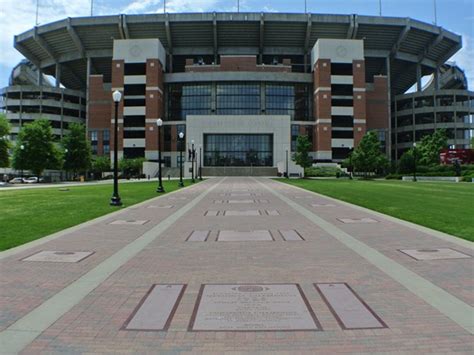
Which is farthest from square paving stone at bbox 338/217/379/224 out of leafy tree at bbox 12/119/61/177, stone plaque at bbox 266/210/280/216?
leafy tree at bbox 12/119/61/177

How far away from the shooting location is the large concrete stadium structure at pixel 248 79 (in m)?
93.8

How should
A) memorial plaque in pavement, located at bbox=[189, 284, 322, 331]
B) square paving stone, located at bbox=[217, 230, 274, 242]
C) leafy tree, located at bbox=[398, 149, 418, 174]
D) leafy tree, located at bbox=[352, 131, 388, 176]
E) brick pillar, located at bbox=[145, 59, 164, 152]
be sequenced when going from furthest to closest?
brick pillar, located at bbox=[145, 59, 164, 152] < leafy tree, located at bbox=[398, 149, 418, 174] < leafy tree, located at bbox=[352, 131, 388, 176] < square paving stone, located at bbox=[217, 230, 274, 242] < memorial plaque in pavement, located at bbox=[189, 284, 322, 331]

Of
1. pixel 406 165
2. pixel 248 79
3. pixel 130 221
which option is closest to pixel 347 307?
pixel 130 221

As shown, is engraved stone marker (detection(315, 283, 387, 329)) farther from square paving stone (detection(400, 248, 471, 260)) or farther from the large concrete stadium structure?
the large concrete stadium structure

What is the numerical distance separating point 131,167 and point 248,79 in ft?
112

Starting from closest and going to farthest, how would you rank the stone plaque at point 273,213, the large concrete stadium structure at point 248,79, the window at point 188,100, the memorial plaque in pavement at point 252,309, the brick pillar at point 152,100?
the memorial plaque in pavement at point 252,309 < the stone plaque at point 273,213 < the large concrete stadium structure at point 248,79 < the brick pillar at point 152,100 < the window at point 188,100

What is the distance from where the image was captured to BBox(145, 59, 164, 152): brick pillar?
96.0 m

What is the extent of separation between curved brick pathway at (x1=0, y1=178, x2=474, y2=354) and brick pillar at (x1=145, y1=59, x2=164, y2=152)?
86.9 m

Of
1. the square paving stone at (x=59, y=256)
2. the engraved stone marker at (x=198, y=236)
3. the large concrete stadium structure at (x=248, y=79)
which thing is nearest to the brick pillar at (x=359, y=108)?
the large concrete stadium structure at (x=248, y=79)

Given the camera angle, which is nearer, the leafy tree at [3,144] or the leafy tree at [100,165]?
the leafy tree at [3,144]

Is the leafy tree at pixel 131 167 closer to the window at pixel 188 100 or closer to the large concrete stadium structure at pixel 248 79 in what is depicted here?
the large concrete stadium structure at pixel 248 79

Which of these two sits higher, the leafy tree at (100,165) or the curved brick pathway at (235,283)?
the leafy tree at (100,165)

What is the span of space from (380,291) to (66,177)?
257 feet

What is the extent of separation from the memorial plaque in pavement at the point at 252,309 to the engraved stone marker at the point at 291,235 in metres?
4.42
